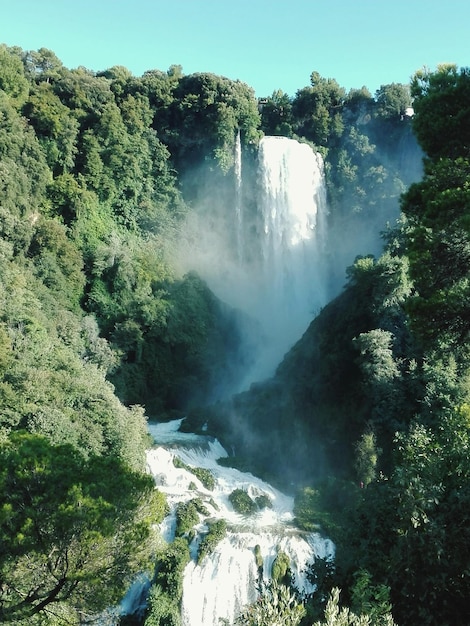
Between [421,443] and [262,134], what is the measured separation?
35475mm

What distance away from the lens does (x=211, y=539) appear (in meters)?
15.8

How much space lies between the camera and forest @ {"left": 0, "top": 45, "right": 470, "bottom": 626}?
7.47 m

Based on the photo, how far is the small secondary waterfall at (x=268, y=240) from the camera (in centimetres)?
3838

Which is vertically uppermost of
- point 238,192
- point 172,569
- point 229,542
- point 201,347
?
point 238,192

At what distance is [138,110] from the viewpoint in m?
36.9

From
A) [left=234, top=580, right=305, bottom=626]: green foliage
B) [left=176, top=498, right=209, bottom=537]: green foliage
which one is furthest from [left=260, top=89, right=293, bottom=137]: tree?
[left=234, top=580, right=305, bottom=626]: green foliage

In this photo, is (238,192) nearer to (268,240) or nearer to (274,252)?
(268,240)

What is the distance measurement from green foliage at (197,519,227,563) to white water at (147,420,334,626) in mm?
146

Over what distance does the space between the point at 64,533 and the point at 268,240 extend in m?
32.6

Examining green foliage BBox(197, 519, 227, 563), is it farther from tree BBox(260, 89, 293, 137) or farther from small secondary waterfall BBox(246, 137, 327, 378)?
tree BBox(260, 89, 293, 137)

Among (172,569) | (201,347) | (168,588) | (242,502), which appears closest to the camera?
(168,588)

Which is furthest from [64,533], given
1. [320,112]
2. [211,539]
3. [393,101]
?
[393,101]

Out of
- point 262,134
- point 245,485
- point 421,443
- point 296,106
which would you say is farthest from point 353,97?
point 421,443

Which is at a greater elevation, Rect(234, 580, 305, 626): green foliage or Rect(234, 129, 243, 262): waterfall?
Rect(234, 129, 243, 262): waterfall
